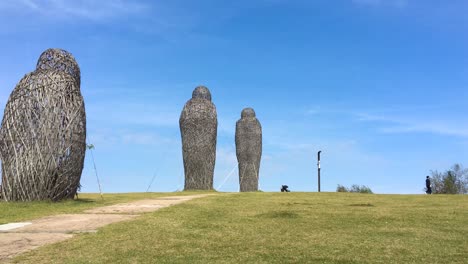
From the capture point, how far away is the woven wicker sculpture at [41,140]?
52.7 ft

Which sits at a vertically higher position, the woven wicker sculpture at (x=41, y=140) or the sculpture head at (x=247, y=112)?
the sculpture head at (x=247, y=112)

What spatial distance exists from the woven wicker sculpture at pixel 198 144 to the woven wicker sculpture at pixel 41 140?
44.1 ft

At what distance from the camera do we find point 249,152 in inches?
1508

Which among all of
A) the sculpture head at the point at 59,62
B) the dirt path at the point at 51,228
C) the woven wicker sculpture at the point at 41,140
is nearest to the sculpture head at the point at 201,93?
the sculpture head at the point at 59,62

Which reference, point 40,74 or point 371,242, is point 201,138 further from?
point 371,242

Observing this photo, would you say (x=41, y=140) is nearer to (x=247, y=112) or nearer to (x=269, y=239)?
(x=269, y=239)

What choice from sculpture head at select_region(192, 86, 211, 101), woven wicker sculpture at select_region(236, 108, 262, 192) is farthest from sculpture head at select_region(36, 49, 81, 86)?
woven wicker sculpture at select_region(236, 108, 262, 192)

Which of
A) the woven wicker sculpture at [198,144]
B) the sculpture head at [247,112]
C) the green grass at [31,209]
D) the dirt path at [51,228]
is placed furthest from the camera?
the sculpture head at [247,112]

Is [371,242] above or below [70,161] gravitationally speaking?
below

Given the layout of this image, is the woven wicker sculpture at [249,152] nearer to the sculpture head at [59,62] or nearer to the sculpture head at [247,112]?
the sculpture head at [247,112]

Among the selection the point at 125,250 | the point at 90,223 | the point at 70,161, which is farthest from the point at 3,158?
the point at 125,250

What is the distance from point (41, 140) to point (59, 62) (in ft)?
12.9

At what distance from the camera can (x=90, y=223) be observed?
10.9 metres

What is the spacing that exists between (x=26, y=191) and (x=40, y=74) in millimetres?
4545
